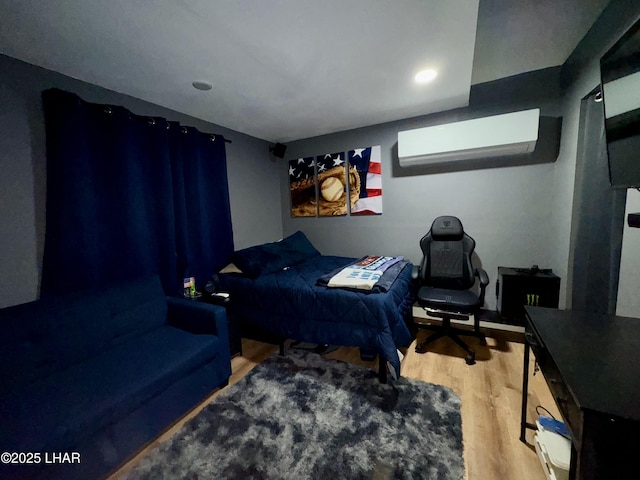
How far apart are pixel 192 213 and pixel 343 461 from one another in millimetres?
2550

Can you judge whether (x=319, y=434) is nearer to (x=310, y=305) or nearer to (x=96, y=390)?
(x=310, y=305)

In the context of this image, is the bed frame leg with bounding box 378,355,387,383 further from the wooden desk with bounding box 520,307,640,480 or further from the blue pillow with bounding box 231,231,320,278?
the blue pillow with bounding box 231,231,320,278

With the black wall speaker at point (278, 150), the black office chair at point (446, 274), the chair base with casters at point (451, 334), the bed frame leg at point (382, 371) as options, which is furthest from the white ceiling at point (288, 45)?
the bed frame leg at point (382, 371)

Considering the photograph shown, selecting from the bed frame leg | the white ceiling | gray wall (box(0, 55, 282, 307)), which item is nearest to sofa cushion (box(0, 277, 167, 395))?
gray wall (box(0, 55, 282, 307))

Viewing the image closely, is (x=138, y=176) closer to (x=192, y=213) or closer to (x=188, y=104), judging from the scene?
(x=192, y=213)

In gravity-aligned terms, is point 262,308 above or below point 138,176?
below

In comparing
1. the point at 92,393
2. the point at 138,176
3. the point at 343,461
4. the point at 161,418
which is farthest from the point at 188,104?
the point at 343,461

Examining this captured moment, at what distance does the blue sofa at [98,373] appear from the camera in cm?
119

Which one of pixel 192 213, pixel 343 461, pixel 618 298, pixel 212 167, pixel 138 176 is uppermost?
pixel 212 167

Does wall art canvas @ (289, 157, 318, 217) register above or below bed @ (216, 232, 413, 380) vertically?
above

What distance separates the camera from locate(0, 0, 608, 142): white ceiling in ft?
4.37

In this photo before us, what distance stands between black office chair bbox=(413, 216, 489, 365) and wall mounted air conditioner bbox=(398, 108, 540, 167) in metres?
0.71

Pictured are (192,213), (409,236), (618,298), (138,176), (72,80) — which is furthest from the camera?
(409,236)

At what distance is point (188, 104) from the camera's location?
247 centimetres
